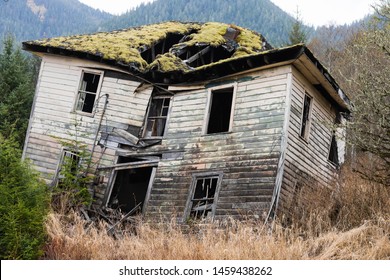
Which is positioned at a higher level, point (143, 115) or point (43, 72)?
point (43, 72)

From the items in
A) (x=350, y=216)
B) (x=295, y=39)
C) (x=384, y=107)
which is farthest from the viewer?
(x=295, y=39)

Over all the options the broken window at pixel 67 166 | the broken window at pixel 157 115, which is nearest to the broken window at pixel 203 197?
the broken window at pixel 157 115

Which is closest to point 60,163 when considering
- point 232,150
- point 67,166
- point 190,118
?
point 67,166

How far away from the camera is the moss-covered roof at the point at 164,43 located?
17.2 meters

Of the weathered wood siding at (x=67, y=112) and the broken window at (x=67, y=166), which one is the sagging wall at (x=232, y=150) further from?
the broken window at (x=67, y=166)

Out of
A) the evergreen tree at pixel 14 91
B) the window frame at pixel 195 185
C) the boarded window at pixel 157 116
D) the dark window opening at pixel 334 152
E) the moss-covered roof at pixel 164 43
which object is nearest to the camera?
the window frame at pixel 195 185

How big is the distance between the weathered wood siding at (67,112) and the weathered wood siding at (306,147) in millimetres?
5378

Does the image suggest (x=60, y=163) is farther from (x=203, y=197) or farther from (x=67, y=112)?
(x=203, y=197)

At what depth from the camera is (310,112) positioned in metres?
15.2

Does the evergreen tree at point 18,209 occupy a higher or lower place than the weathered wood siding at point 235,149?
lower

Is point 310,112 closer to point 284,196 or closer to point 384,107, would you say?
point 284,196

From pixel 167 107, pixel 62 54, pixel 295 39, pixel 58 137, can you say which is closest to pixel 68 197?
pixel 58 137

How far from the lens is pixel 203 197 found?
14.6 m

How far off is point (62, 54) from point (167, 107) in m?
4.51
